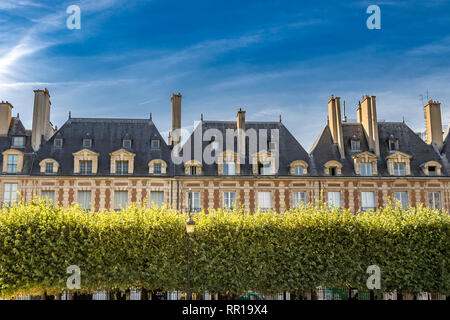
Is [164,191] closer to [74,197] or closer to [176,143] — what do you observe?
[176,143]

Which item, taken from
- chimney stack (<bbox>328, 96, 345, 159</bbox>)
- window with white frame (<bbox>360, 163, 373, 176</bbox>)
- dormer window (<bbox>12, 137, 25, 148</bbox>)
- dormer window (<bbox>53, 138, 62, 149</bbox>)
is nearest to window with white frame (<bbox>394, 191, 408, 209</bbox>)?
window with white frame (<bbox>360, 163, 373, 176</bbox>)

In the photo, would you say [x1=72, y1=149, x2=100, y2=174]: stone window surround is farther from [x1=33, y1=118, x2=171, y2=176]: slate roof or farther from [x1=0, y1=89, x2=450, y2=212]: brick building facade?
[x1=33, y1=118, x2=171, y2=176]: slate roof

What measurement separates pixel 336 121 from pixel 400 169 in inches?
206

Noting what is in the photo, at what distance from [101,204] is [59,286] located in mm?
9938

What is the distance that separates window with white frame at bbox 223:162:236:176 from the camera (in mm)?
28859

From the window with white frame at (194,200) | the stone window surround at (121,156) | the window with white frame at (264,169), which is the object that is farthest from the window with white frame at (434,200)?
the stone window surround at (121,156)

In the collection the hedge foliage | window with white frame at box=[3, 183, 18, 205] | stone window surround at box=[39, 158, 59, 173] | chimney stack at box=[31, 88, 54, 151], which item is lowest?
the hedge foliage

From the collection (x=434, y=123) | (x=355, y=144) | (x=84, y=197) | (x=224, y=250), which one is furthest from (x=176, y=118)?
(x=434, y=123)

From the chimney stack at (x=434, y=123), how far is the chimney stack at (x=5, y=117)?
28323 millimetres

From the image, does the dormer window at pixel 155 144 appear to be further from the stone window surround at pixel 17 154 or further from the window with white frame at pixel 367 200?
the window with white frame at pixel 367 200

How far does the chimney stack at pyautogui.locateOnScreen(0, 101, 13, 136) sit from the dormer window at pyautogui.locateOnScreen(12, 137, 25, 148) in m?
0.94

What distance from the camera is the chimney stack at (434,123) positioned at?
31.7 metres

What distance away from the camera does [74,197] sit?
1091 inches
